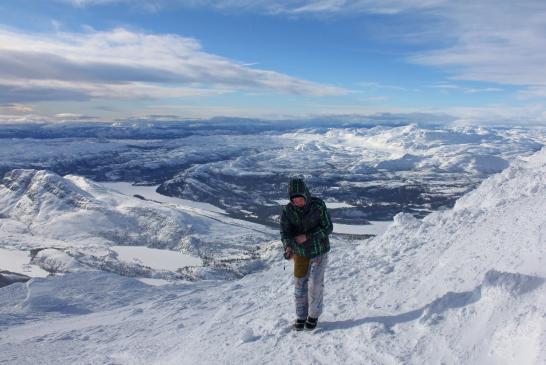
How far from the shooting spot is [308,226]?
8883 millimetres

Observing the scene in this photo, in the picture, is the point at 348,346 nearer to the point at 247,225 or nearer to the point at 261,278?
the point at 261,278

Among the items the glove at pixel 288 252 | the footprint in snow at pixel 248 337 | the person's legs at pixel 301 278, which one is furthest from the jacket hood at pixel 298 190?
the footprint in snow at pixel 248 337

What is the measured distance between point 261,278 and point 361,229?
16480cm

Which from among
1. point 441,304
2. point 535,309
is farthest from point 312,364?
point 535,309

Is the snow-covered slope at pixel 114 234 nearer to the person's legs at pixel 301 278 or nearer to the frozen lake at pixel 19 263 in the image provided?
the frozen lake at pixel 19 263

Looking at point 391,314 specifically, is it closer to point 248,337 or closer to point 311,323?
point 311,323

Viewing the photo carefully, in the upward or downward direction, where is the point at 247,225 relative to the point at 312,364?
downward

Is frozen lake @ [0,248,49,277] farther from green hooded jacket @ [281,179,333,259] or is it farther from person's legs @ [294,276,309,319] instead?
green hooded jacket @ [281,179,333,259]

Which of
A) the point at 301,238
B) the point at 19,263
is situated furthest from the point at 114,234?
the point at 301,238

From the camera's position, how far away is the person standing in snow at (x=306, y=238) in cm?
874

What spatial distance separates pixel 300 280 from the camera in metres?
9.24

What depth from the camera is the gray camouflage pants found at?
9.19 m

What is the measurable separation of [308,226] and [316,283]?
1.23 metres

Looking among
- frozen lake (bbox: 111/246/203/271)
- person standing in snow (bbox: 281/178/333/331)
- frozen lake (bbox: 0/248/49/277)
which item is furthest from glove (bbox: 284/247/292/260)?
frozen lake (bbox: 0/248/49/277)
